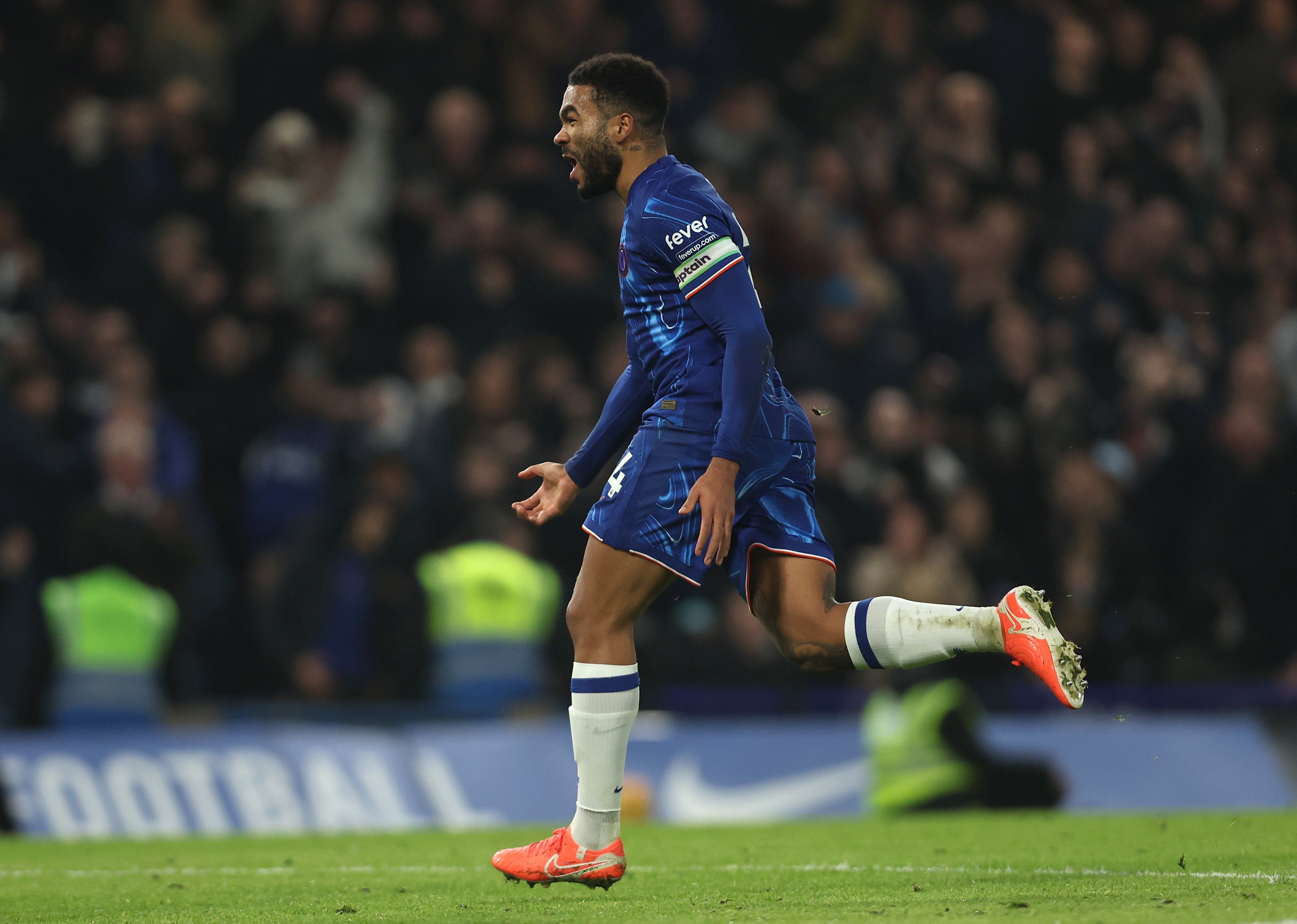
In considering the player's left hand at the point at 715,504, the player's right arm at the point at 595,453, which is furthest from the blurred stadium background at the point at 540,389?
the player's left hand at the point at 715,504

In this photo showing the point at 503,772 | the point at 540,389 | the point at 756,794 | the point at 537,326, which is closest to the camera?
the point at 503,772

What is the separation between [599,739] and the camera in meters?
4.93

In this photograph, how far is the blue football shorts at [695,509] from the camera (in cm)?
482

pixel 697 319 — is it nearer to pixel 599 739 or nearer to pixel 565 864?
pixel 599 739

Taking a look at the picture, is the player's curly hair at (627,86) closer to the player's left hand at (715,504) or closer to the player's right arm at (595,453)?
the player's right arm at (595,453)

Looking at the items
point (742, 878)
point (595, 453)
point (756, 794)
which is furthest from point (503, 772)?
point (595, 453)

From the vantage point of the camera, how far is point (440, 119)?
41.8 ft

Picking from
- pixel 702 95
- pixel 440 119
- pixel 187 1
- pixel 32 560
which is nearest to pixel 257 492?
pixel 32 560

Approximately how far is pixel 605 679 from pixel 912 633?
0.86m

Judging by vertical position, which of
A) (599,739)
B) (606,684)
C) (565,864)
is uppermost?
(606,684)

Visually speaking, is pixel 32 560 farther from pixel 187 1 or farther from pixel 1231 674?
pixel 1231 674

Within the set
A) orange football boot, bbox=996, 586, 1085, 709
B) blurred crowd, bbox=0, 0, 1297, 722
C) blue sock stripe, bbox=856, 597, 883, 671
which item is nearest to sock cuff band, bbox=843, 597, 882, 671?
blue sock stripe, bbox=856, 597, 883, 671

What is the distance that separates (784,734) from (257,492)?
3.63 meters

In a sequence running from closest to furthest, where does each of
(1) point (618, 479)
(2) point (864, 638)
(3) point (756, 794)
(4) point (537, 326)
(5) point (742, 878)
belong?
(2) point (864, 638) < (1) point (618, 479) < (5) point (742, 878) < (3) point (756, 794) < (4) point (537, 326)
